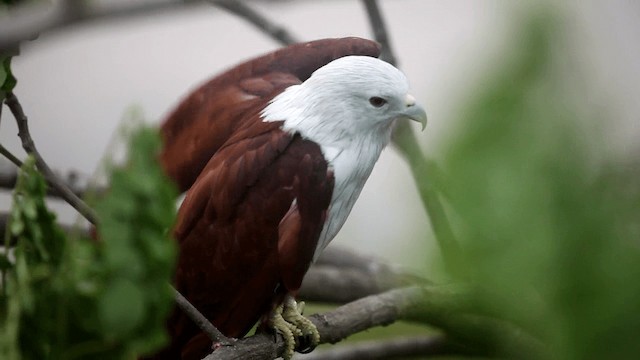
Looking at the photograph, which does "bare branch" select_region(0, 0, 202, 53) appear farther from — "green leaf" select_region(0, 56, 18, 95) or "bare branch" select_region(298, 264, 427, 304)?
A: "bare branch" select_region(298, 264, 427, 304)

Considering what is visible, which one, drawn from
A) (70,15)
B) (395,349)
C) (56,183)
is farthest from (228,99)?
(395,349)

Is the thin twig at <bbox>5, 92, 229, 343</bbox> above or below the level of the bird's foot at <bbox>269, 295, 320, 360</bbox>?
above

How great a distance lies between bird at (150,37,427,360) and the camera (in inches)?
20.1

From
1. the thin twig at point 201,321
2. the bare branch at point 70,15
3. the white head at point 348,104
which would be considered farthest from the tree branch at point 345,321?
the bare branch at point 70,15

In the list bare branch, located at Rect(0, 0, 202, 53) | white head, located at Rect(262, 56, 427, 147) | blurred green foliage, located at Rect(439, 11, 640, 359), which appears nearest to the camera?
bare branch, located at Rect(0, 0, 202, 53)

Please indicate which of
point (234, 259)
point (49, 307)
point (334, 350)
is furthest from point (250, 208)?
point (334, 350)

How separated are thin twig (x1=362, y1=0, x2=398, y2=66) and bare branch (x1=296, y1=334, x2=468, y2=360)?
12.3 inches

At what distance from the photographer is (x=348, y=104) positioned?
517 mm

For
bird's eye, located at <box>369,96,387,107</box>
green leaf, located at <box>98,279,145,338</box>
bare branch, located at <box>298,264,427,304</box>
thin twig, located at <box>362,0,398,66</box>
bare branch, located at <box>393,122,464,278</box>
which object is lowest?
bare branch, located at <box>298,264,427,304</box>

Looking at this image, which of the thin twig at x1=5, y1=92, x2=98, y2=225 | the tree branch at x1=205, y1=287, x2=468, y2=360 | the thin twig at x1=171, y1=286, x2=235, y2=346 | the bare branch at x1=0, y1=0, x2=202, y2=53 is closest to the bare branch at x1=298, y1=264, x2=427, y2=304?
the tree branch at x1=205, y1=287, x2=468, y2=360

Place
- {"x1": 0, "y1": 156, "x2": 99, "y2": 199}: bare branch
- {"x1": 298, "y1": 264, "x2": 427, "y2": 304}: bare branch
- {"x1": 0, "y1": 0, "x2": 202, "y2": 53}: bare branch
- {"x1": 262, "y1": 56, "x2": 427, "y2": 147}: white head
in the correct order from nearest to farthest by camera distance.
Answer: {"x1": 0, "y1": 0, "x2": 202, "y2": 53}: bare branch
{"x1": 262, "y1": 56, "x2": 427, "y2": 147}: white head
{"x1": 0, "y1": 156, "x2": 99, "y2": 199}: bare branch
{"x1": 298, "y1": 264, "x2": 427, "y2": 304}: bare branch

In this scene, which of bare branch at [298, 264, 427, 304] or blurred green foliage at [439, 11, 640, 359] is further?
bare branch at [298, 264, 427, 304]

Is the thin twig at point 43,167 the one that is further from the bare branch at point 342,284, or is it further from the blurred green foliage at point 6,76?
the bare branch at point 342,284

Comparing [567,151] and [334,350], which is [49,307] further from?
[334,350]
